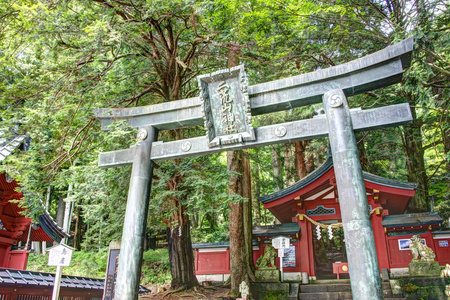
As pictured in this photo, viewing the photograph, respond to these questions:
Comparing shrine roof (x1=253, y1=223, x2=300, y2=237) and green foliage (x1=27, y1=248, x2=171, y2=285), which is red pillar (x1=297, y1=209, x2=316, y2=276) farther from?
green foliage (x1=27, y1=248, x2=171, y2=285)

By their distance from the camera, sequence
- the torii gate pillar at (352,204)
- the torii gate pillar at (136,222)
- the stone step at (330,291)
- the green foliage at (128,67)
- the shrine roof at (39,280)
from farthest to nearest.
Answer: the stone step at (330,291) → the shrine roof at (39,280) → the green foliage at (128,67) → the torii gate pillar at (136,222) → the torii gate pillar at (352,204)

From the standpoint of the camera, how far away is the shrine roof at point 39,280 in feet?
21.7

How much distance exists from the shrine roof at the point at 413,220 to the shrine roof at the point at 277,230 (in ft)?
9.74

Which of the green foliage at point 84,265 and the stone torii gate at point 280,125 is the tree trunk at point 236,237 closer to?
the stone torii gate at point 280,125

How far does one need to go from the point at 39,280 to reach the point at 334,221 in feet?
33.4

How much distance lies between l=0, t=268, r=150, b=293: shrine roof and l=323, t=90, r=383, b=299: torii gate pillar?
6.64 metres

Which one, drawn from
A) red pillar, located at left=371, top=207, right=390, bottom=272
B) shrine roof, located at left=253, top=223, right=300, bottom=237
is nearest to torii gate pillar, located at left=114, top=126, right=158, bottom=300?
shrine roof, located at left=253, top=223, right=300, bottom=237

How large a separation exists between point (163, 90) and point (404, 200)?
353 inches

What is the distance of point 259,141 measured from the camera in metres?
5.10

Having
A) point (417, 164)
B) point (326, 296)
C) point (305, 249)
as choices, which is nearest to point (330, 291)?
point (326, 296)

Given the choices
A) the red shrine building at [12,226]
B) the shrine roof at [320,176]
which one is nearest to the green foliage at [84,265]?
the red shrine building at [12,226]

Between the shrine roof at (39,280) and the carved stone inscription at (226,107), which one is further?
the shrine roof at (39,280)

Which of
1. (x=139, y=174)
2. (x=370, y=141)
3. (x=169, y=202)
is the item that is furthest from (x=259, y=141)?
(x=370, y=141)

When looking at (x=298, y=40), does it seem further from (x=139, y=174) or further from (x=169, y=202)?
(x=139, y=174)
